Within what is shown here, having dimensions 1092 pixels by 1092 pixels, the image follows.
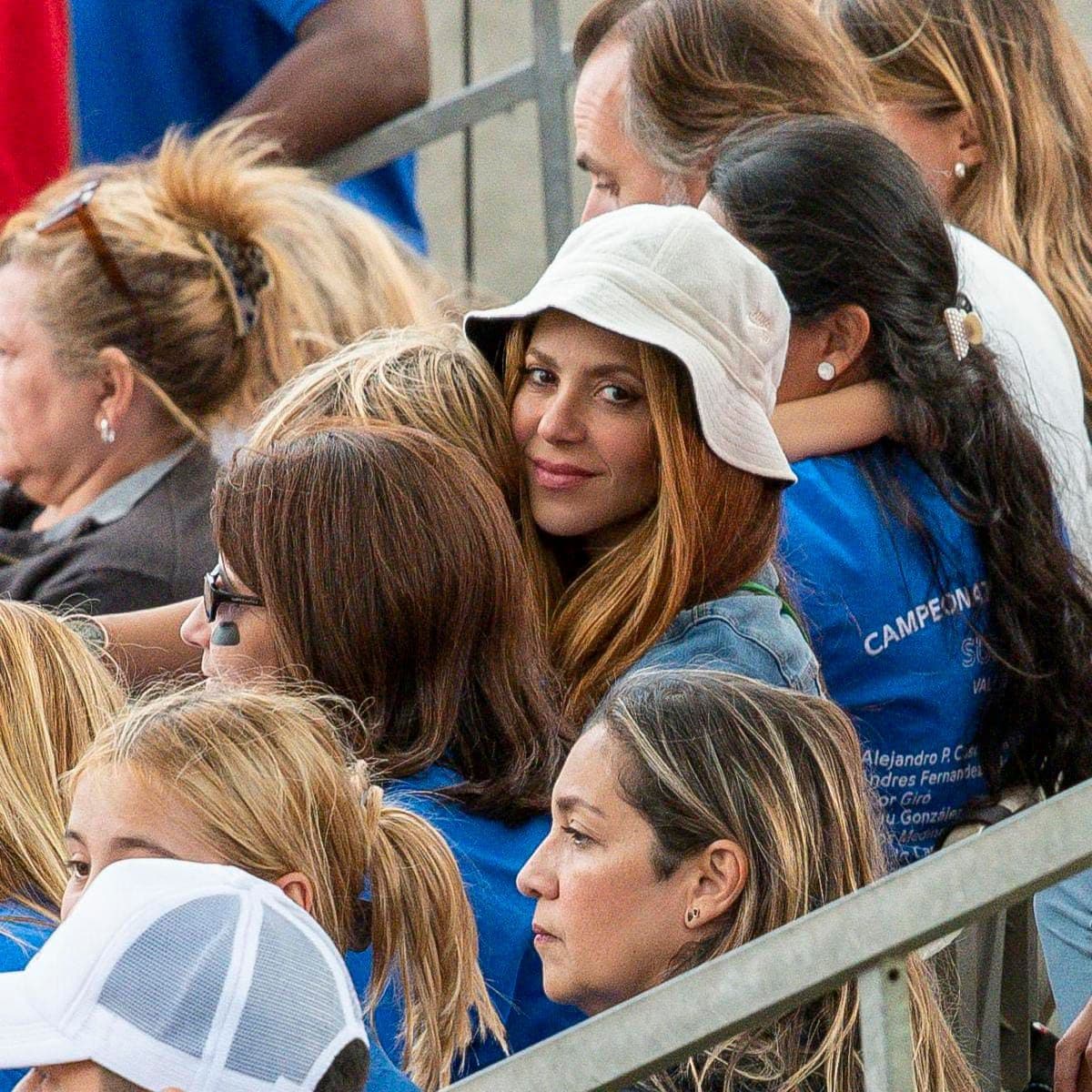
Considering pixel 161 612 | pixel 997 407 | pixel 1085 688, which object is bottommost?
pixel 1085 688

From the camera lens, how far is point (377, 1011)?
2061mm

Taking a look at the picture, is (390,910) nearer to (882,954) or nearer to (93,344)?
(882,954)

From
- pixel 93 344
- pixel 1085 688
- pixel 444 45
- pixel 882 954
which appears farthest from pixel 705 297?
pixel 444 45

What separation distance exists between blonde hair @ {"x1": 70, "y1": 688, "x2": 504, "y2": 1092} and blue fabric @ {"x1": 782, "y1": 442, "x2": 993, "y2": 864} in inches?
27.4

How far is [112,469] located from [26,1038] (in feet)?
6.95

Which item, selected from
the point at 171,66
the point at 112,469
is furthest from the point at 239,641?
the point at 171,66

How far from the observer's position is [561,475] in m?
2.48

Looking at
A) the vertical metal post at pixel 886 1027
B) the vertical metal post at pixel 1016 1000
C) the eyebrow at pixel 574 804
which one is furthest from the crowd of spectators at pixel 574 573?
the vertical metal post at pixel 886 1027

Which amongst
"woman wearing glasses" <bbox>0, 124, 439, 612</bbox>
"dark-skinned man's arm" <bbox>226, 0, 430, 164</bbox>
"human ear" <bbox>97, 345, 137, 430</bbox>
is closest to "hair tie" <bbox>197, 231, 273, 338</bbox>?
"woman wearing glasses" <bbox>0, 124, 439, 612</bbox>

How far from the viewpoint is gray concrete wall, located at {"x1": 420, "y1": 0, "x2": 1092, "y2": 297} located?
7.46m

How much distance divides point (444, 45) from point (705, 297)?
213 inches

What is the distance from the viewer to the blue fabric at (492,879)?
214 cm

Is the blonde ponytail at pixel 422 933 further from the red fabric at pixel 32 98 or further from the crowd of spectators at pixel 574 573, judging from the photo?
the red fabric at pixel 32 98

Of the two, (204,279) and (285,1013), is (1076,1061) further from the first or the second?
(204,279)
